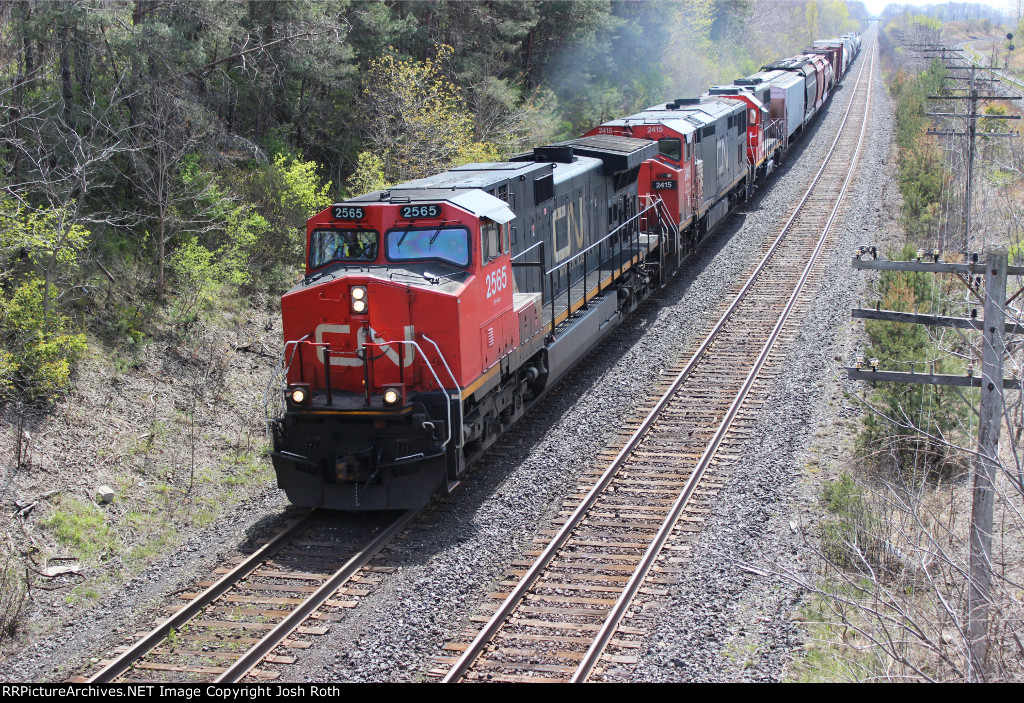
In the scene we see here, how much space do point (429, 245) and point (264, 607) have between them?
13.9ft

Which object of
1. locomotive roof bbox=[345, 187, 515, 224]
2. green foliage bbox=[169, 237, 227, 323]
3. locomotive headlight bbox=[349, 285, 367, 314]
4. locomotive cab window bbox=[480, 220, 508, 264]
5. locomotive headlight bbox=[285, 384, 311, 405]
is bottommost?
locomotive headlight bbox=[285, 384, 311, 405]

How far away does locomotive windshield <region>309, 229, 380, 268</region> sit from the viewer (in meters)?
10.2

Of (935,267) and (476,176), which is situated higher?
(476,176)

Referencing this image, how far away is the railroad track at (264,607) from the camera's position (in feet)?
24.0

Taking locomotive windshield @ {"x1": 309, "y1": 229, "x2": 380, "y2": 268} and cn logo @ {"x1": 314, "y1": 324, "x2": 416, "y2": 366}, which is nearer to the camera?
cn logo @ {"x1": 314, "y1": 324, "x2": 416, "y2": 366}

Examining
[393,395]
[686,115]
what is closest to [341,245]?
[393,395]

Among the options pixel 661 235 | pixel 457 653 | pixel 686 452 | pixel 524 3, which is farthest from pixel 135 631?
pixel 524 3

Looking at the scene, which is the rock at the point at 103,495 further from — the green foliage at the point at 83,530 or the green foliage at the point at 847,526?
the green foliage at the point at 847,526

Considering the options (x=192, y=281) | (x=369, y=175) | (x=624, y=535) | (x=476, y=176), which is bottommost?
(x=624, y=535)

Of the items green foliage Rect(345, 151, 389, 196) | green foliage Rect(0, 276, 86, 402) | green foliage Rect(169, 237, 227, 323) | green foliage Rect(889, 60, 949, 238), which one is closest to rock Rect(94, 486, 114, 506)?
green foliage Rect(0, 276, 86, 402)

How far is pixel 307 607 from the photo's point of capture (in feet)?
26.8

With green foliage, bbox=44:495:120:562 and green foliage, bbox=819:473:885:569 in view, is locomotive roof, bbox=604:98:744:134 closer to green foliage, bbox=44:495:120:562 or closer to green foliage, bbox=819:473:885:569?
green foliage, bbox=819:473:885:569

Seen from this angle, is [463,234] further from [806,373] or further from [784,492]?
[806,373]

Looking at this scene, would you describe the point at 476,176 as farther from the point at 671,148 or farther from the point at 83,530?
the point at 671,148
